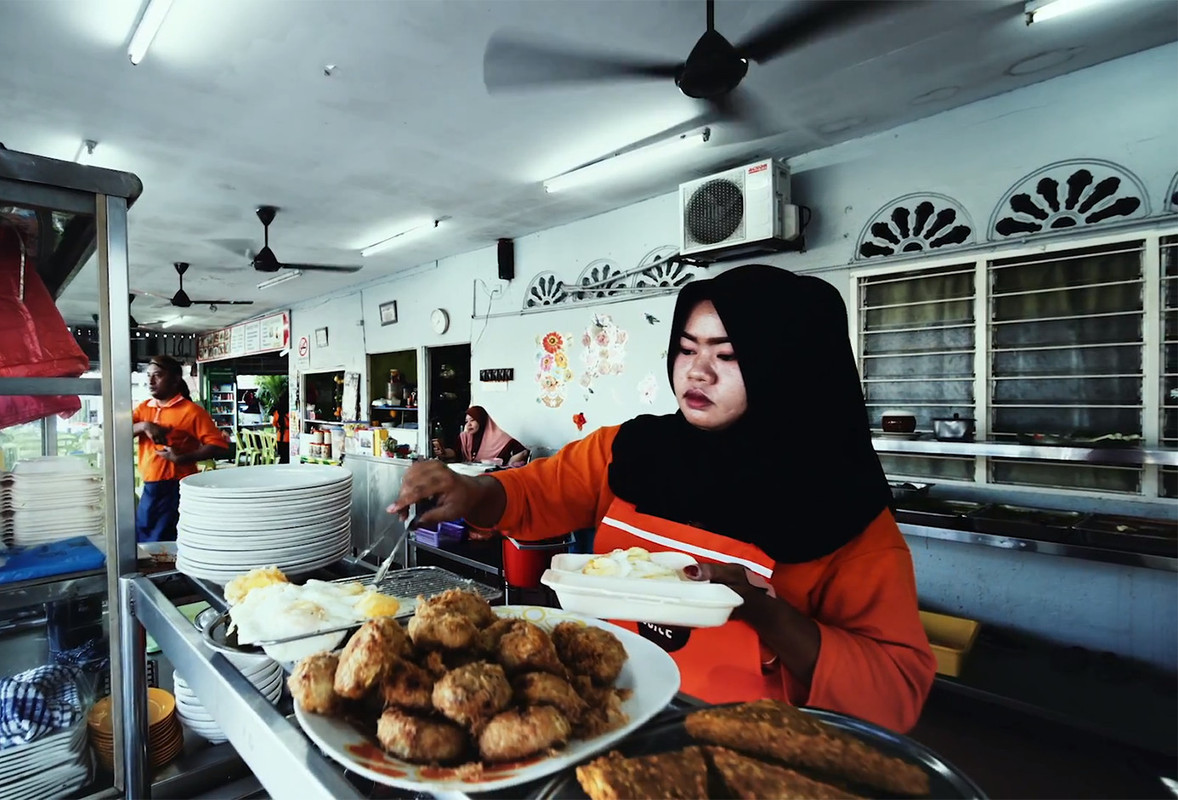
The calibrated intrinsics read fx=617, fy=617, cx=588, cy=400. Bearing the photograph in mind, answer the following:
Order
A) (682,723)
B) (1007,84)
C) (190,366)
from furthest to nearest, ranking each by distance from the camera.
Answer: (190,366) < (1007,84) < (682,723)

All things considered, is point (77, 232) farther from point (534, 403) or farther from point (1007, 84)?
point (534, 403)

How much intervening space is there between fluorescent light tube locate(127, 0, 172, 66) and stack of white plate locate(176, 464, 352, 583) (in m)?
2.12

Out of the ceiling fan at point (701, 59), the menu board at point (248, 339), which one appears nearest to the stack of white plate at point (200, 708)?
the ceiling fan at point (701, 59)

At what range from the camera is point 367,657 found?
2.23ft

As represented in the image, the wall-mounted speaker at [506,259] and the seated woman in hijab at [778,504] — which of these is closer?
the seated woman in hijab at [778,504]

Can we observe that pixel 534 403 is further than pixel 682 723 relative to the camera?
Yes

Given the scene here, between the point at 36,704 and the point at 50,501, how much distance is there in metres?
0.47

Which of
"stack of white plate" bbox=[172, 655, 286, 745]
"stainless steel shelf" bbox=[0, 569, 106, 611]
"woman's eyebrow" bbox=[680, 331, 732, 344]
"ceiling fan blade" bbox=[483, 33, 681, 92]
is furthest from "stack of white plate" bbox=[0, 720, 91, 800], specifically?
"ceiling fan blade" bbox=[483, 33, 681, 92]

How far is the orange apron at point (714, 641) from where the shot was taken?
3.71 feet

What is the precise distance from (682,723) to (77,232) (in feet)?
6.07

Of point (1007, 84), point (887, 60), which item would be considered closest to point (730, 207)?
point (887, 60)

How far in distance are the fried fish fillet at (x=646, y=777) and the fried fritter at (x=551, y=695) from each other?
68 mm

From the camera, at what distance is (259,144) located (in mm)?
4012

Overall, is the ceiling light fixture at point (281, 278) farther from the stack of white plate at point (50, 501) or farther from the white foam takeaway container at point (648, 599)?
the white foam takeaway container at point (648, 599)
